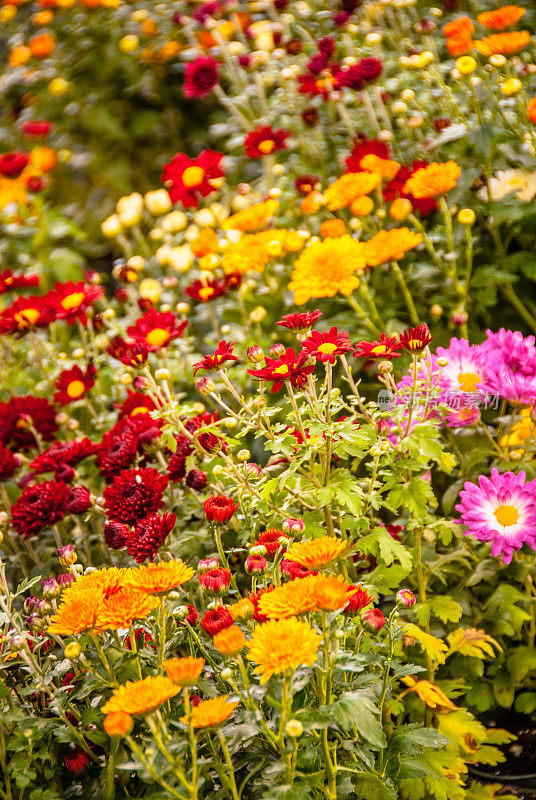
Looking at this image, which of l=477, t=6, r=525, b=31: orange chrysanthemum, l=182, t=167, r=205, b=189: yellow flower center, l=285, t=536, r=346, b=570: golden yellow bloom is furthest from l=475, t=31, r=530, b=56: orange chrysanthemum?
l=285, t=536, r=346, b=570: golden yellow bloom

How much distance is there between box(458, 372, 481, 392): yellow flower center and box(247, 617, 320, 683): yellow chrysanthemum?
687 millimetres

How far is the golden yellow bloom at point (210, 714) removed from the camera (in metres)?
0.77

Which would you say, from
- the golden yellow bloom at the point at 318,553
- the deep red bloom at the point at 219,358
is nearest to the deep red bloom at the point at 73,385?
the deep red bloom at the point at 219,358

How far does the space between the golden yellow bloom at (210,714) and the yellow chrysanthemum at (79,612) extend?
0.55 ft

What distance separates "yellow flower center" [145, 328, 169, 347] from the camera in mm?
1515

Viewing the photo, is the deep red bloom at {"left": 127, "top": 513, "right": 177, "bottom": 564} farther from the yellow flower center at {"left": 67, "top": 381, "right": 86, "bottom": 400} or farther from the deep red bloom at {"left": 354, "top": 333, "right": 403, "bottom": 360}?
the yellow flower center at {"left": 67, "top": 381, "right": 86, "bottom": 400}

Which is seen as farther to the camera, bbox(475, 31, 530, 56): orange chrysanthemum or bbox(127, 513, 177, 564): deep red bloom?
bbox(475, 31, 530, 56): orange chrysanthemum

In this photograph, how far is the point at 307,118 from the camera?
2.18 metres

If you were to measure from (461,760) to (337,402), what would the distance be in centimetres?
60

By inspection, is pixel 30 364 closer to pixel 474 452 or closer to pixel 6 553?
pixel 6 553

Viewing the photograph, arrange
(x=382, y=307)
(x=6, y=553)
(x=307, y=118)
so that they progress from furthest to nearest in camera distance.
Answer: (x=307, y=118) → (x=382, y=307) → (x=6, y=553)

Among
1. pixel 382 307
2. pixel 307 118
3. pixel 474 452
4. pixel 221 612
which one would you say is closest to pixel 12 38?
pixel 307 118

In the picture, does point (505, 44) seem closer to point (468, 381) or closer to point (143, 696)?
point (468, 381)

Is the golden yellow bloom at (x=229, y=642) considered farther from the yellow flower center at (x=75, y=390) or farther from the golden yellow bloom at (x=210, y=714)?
the yellow flower center at (x=75, y=390)
